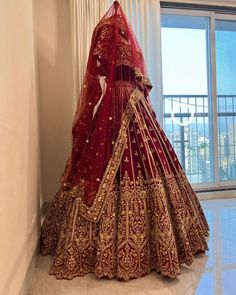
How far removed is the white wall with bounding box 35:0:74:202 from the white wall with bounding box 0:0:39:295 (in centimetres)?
106

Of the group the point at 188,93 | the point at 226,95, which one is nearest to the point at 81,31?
the point at 188,93

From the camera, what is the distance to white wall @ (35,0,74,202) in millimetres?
2750

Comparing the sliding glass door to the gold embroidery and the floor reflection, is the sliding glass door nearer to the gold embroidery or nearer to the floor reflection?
the floor reflection

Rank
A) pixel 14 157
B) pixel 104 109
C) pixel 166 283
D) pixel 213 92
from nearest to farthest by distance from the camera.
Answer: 1. pixel 14 157
2. pixel 166 283
3. pixel 104 109
4. pixel 213 92

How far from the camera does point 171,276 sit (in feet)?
4.98

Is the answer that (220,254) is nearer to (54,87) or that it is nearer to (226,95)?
(54,87)

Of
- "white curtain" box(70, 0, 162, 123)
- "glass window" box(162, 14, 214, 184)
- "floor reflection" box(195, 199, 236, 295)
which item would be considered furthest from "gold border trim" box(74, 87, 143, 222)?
"glass window" box(162, 14, 214, 184)

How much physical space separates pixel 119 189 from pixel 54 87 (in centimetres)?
150

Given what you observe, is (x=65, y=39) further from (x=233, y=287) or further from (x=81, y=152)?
(x=233, y=287)

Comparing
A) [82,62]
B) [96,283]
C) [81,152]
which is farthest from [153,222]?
[82,62]

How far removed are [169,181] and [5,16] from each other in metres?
1.23

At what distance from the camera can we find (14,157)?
1289mm

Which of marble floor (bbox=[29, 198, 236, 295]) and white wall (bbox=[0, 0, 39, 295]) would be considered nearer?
white wall (bbox=[0, 0, 39, 295])

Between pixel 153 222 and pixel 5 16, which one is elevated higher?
pixel 5 16
